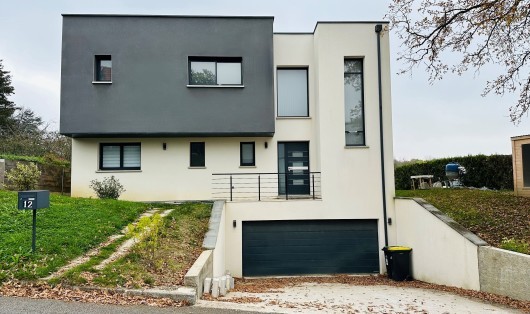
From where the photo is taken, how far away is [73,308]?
Answer: 5.96 meters

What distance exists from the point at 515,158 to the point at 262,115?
935 centimetres

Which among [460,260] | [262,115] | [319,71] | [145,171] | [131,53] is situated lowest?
[460,260]

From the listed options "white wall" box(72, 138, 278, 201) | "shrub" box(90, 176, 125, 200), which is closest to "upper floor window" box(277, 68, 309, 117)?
"white wall" box(72, 138, 278, 201)

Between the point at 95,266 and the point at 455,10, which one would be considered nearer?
the point at 95,266

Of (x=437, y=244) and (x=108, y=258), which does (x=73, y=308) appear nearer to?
(x=108, y=258)

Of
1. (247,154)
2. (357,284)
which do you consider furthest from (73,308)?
(247,154)

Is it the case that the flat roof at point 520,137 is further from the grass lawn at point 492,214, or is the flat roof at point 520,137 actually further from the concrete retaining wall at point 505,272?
the concrete retaining wall at point 505,272

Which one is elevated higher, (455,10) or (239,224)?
(455,10)

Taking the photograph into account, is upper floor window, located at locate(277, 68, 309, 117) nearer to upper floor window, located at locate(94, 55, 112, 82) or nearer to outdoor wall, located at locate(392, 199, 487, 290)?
outdoor wall, located at locate(392, 199, 487, 290)

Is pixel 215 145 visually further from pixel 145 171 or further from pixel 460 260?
pixel 460 260

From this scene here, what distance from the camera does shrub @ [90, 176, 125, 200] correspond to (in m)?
14.8

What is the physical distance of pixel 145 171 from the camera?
1555 centimetres

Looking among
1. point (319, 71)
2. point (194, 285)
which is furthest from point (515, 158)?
point (194, 285)

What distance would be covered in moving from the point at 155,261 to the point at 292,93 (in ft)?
30.8
